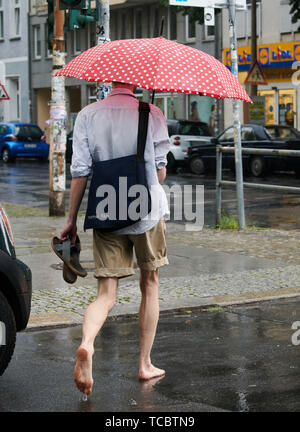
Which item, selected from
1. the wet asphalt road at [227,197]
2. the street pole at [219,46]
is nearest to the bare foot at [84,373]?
the wet asphalt road at [227,197]

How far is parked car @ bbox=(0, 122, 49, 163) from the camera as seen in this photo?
3903 cm

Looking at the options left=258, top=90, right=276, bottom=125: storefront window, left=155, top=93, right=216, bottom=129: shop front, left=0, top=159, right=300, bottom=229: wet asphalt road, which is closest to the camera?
left=0, top=159, right=300, bottom=229: wet asphalt road

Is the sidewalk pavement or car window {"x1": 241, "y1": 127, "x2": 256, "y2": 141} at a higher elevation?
car window {"x1": 241, "y1": 127, "x2": 256, "y2": 141}

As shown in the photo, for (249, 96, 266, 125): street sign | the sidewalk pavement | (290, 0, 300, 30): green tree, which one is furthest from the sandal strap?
(249, 96, 266, 125): street sign

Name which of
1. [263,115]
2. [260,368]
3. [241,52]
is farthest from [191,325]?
[241,52]

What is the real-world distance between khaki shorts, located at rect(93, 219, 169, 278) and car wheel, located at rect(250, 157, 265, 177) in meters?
19.9

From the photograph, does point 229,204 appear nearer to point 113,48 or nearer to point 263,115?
point 113,48

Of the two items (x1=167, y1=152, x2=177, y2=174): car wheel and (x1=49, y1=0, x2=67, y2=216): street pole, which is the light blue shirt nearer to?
(x1=49, y1=0, x2=67, y2=216): street pole

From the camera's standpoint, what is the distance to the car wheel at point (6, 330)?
5.32 m

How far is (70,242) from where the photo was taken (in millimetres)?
5684

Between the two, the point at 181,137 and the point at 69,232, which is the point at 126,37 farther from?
the point at 69,232

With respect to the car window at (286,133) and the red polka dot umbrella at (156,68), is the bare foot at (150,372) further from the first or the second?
the car window at (286,133)

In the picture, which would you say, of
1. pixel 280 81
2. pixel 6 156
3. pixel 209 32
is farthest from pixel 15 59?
pixel 280 81

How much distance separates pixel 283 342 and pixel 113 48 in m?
2.38
